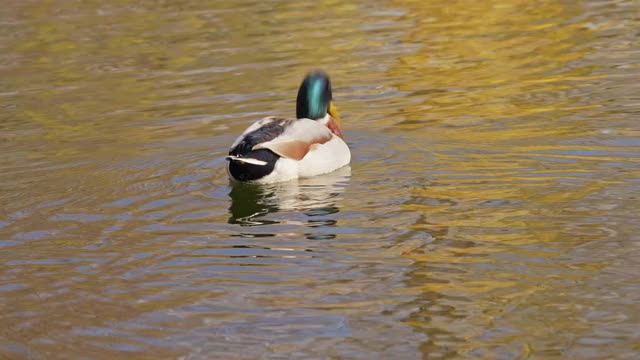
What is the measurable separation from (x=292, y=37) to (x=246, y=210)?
9.62 m

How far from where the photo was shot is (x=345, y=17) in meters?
20.8

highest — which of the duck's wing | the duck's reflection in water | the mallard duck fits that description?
the duck's wing

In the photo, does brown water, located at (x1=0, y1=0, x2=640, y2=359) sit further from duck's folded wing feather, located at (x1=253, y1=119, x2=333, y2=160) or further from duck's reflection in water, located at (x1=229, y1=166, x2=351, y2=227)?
duck's folded wing feather, located at (x1=253, y1=119, x2=333, y2=160)

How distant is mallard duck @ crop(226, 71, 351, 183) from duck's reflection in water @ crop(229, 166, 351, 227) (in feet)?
0.30

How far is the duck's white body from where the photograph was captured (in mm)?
10039

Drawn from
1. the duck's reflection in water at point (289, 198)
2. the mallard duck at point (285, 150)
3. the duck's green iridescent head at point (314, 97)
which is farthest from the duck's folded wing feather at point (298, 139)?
the duck's green iridescent head at point (314, 97)

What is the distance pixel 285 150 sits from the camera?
10.3 m

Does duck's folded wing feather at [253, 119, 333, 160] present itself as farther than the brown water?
Yes

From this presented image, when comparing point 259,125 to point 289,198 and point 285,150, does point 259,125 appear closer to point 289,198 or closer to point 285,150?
point 285,150

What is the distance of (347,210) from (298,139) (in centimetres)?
153

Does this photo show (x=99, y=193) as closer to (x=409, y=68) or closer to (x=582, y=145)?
(x=582, y=145)

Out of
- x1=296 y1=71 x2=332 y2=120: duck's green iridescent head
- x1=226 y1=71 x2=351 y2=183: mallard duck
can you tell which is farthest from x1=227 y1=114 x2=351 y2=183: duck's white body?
x1=296 y1=71 x2=332 y2=120: duck's green iridescent head

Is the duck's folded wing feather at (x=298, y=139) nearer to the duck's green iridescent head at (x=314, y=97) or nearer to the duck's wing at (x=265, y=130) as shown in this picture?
the duck's wing at (x=265, y=130)

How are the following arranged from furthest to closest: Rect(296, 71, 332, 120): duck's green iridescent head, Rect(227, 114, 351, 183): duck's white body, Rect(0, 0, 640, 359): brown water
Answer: Rect(296, 71, 332, 120): duck's green iridescent head → Rect(227, 114, 351, 183): duck's white body → Rect(0, 0, 640, 359): brown water
